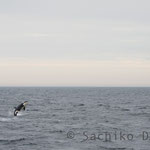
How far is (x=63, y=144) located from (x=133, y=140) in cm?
782

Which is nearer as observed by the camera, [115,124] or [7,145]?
[7,145]

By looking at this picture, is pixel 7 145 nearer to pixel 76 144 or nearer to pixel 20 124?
pixel 76 144

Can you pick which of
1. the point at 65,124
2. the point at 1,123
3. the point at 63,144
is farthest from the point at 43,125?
the point at 63,144

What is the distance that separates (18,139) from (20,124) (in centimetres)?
1079

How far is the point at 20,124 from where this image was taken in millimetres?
48750

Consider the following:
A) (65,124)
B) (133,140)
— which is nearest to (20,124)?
(65,124)

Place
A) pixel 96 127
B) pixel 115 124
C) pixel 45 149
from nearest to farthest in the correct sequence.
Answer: pixel 45 149 → pixel 96 127 → pixel 115 124

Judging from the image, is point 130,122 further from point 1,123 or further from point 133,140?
point 1,123

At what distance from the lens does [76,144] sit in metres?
35.3

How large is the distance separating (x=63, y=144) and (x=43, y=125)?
13.4m

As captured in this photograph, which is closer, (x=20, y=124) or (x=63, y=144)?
(x=63, y=144)

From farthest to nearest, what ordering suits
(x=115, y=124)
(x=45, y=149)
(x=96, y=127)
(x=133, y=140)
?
(x=115, y=124), (x=96, y=127), (x=133, y=140), (x=45, y=149)

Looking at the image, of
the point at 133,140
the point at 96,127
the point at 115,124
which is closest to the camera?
the point at 133,140

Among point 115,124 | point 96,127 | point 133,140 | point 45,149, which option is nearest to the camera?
point 45,149
